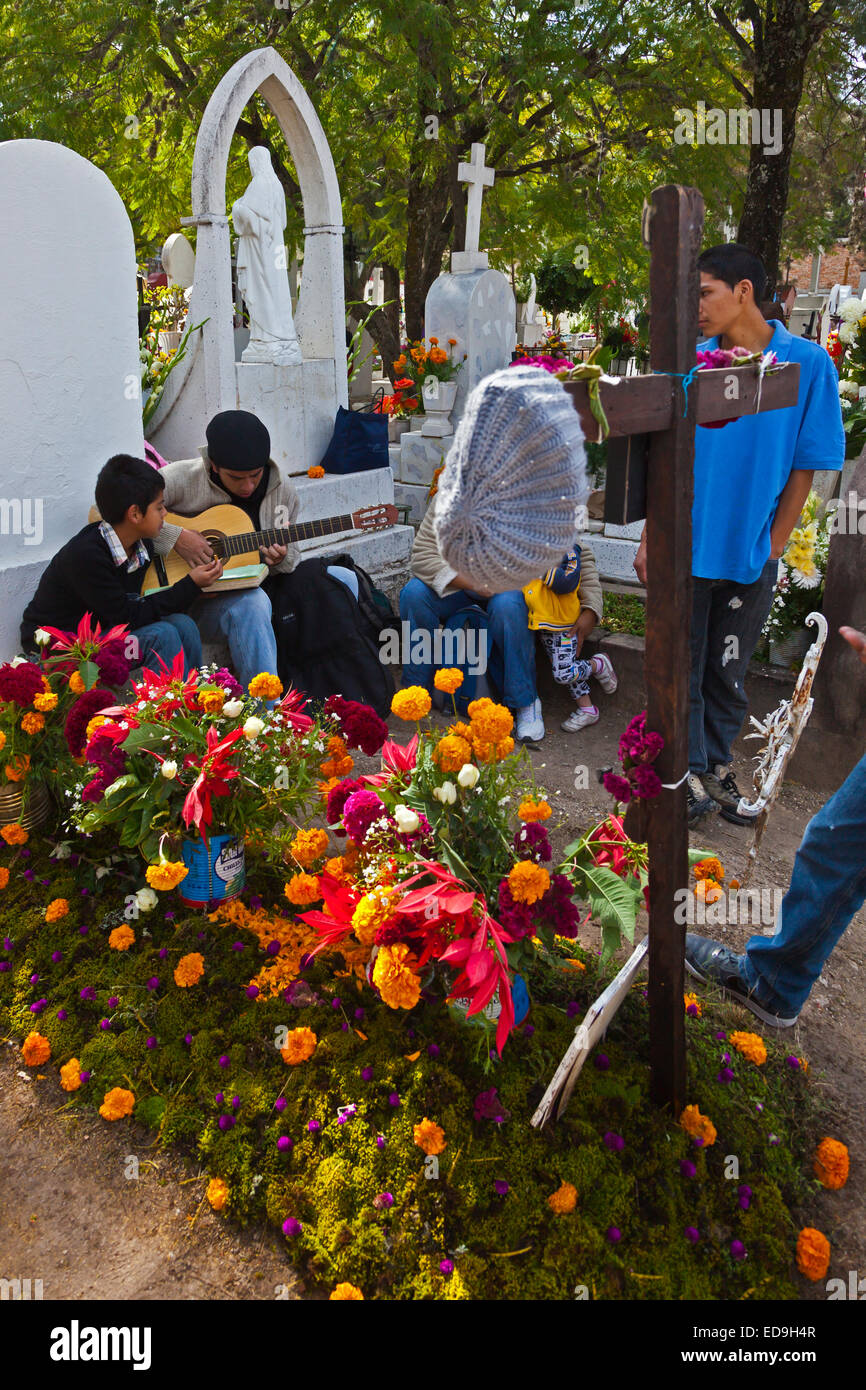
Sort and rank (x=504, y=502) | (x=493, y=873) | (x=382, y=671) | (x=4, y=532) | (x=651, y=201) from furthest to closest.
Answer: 1. (x=382, y=671)
2. (x=4, y=532)
3. (x=493, y=873)
4. (x=651, y=201)
5. (x=504, y=502)

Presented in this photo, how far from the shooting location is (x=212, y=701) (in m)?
2.59

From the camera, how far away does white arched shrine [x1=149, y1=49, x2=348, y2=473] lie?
16.6 feet

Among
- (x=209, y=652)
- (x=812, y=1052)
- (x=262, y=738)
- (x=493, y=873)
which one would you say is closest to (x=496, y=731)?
(x=493, y=873)

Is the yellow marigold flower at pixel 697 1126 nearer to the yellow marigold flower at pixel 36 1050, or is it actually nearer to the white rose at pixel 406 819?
the white rose at pixel 406 819

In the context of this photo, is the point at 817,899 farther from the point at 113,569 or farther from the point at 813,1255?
the point at 113,569

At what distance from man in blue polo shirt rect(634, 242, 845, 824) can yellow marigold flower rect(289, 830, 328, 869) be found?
1.31 metres

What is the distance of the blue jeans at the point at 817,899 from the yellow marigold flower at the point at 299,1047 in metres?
1.15

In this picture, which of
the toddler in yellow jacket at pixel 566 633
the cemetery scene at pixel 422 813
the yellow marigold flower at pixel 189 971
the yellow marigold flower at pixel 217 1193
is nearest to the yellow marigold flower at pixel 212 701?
the cemetery scene at pixel 422 813

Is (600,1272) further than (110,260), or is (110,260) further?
Result: (110,260)

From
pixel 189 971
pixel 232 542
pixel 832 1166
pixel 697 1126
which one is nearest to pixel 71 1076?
pixel 189 971

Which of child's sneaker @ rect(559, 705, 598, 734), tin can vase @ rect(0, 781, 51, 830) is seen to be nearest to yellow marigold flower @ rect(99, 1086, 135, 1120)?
tin can vase @ rect(0, 781, 51, 830)

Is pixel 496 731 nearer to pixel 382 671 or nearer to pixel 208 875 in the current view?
pixel 208 875

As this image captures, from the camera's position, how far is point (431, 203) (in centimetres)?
1019
